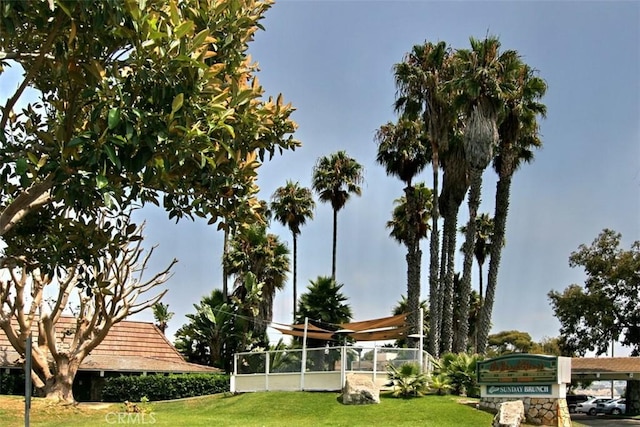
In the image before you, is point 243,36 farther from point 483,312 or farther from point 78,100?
point 483,312

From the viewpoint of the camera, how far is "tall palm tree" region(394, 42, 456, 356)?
32562 mm

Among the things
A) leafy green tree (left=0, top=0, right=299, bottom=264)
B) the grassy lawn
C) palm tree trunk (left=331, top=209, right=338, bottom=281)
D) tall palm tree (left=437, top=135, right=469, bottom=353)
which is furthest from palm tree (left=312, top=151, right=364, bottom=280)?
leafy green tree (left=0, top=0, right=299, bottom=264)

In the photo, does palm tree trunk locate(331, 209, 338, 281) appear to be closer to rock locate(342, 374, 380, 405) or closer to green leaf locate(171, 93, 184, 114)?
rock locate(342, 374, 380, 405)

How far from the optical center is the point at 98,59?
7.55 meters

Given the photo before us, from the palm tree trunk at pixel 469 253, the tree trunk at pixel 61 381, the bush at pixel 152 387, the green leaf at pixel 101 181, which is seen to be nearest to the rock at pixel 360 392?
the palm tree trunk at pixel 469 253

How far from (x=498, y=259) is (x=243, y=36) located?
988 inches

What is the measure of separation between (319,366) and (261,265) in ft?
46.0

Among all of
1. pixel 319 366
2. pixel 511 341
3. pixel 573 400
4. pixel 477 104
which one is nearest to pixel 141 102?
pixel 319 366

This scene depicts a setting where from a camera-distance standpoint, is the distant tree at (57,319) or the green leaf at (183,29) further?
the distant tree at (57,319)

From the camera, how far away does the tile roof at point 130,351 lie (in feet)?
111

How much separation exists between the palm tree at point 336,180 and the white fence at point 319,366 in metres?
15.7

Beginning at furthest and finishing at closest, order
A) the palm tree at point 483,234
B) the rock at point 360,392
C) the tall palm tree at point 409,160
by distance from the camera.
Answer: the palm tree at point 483,234 → the tall palm tree at point 409,160 → the rock at point 360,392

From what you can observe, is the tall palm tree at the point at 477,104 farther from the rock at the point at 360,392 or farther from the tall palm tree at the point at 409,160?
the rock at the point at 360,392

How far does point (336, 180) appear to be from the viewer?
1743 inches
